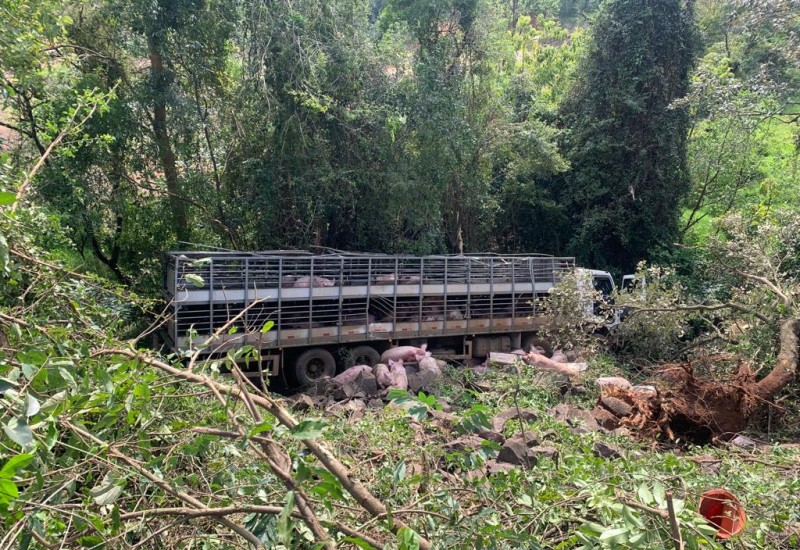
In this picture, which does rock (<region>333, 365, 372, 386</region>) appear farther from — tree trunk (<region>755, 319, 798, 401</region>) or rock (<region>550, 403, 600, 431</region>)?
tree trunk (<region>755, 319, 798, 401</region>)

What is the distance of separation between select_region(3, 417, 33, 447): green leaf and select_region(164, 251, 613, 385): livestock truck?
6.19m

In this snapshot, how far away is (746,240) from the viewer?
8.80 meters

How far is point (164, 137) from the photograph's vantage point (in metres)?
10.8

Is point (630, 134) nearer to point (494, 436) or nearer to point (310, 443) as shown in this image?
point (494, 436)

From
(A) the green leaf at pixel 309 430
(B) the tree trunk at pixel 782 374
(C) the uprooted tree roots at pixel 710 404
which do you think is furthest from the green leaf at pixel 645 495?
(B) the tree trunk at pixel 782 374

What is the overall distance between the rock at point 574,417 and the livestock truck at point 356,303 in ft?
12.4

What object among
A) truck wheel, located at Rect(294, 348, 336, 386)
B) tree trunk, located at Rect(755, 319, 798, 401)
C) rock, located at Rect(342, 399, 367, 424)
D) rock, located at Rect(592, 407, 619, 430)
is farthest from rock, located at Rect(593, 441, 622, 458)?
truck wheel, located at Rect(294, 348, 336, 386)

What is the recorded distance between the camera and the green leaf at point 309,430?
160 centimetres

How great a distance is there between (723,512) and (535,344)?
29.3 ft

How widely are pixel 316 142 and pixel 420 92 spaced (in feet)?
8.11

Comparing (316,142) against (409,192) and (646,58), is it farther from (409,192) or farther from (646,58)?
(646,58)

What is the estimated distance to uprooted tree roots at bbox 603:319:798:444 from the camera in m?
6.27

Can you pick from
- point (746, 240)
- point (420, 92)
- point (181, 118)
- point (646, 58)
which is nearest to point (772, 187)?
point (646, 58)

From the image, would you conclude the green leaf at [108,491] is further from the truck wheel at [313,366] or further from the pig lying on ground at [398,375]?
the truck wheel at [313,366]
